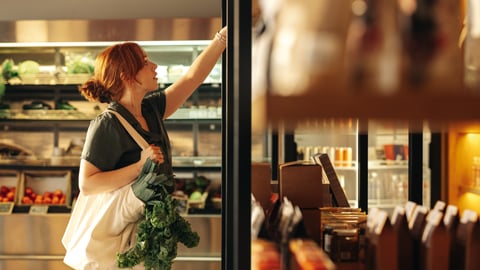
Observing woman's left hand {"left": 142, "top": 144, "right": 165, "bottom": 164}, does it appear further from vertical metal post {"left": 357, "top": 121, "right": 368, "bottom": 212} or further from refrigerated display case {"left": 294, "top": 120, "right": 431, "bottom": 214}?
refrigerated display case {"left": 294, "top": 120, "right": 431, "bottom": 214}

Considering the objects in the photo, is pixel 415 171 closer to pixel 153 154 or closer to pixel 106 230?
pixel 153 154

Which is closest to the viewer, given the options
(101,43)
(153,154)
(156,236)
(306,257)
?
(306,257)

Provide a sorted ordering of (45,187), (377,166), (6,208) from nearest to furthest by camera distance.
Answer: (6,208), (45,187), (377,166)

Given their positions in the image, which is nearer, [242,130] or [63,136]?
[242,130]

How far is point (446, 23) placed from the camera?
83 cm

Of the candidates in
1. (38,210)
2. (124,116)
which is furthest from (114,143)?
(38,210)

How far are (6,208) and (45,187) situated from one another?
325mm

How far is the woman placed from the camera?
3092 millimetres

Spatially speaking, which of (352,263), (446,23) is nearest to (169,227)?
(352,263)

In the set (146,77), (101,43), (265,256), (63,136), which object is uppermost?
(101,43)

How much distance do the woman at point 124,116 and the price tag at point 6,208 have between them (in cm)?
168

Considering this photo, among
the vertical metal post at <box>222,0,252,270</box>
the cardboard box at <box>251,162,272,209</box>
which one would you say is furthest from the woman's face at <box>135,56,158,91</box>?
the vertical metal post at <box>222,0,252,270</box>

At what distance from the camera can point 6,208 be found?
4.76m

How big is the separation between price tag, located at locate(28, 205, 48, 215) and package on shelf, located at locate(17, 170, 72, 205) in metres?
0.08
